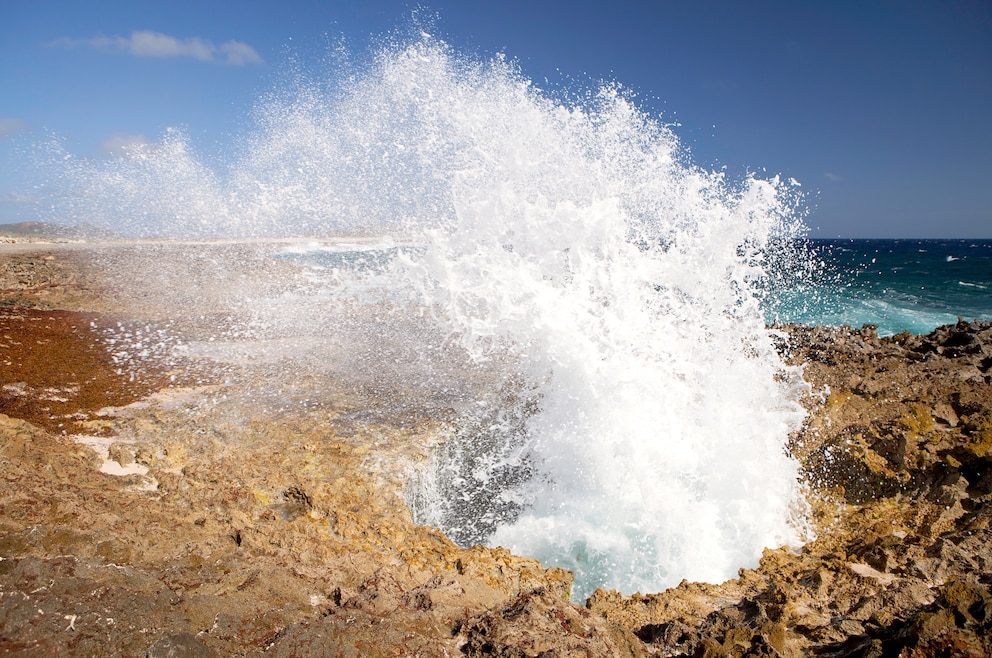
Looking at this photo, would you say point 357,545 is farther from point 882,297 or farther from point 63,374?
point 882,297

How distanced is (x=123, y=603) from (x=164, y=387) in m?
4.86

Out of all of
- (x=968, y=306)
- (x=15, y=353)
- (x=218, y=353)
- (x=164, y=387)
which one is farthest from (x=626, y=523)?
(x=968, y=306)

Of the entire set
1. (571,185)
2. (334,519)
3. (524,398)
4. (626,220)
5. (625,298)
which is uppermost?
(571,185)

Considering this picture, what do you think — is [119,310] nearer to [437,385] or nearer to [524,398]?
[437,385]

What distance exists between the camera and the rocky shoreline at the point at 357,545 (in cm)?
229

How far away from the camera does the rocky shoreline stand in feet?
7.50

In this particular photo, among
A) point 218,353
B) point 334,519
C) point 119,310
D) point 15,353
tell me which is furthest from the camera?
point 119,310

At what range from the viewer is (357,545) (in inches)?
146

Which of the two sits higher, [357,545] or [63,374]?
[63,374]

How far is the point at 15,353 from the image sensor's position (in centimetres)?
687

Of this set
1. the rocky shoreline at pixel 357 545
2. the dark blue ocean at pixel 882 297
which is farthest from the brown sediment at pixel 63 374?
the dark blue ocean at pixel 882 297

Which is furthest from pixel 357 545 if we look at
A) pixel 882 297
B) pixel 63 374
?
pixel 882 297

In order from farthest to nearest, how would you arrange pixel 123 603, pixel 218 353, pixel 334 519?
pixel 218 353 < pixel 334 519 < pixel 123 603

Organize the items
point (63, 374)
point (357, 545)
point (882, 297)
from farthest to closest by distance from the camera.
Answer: point (882, 297)
point (63, 374)
point (357, 545)
